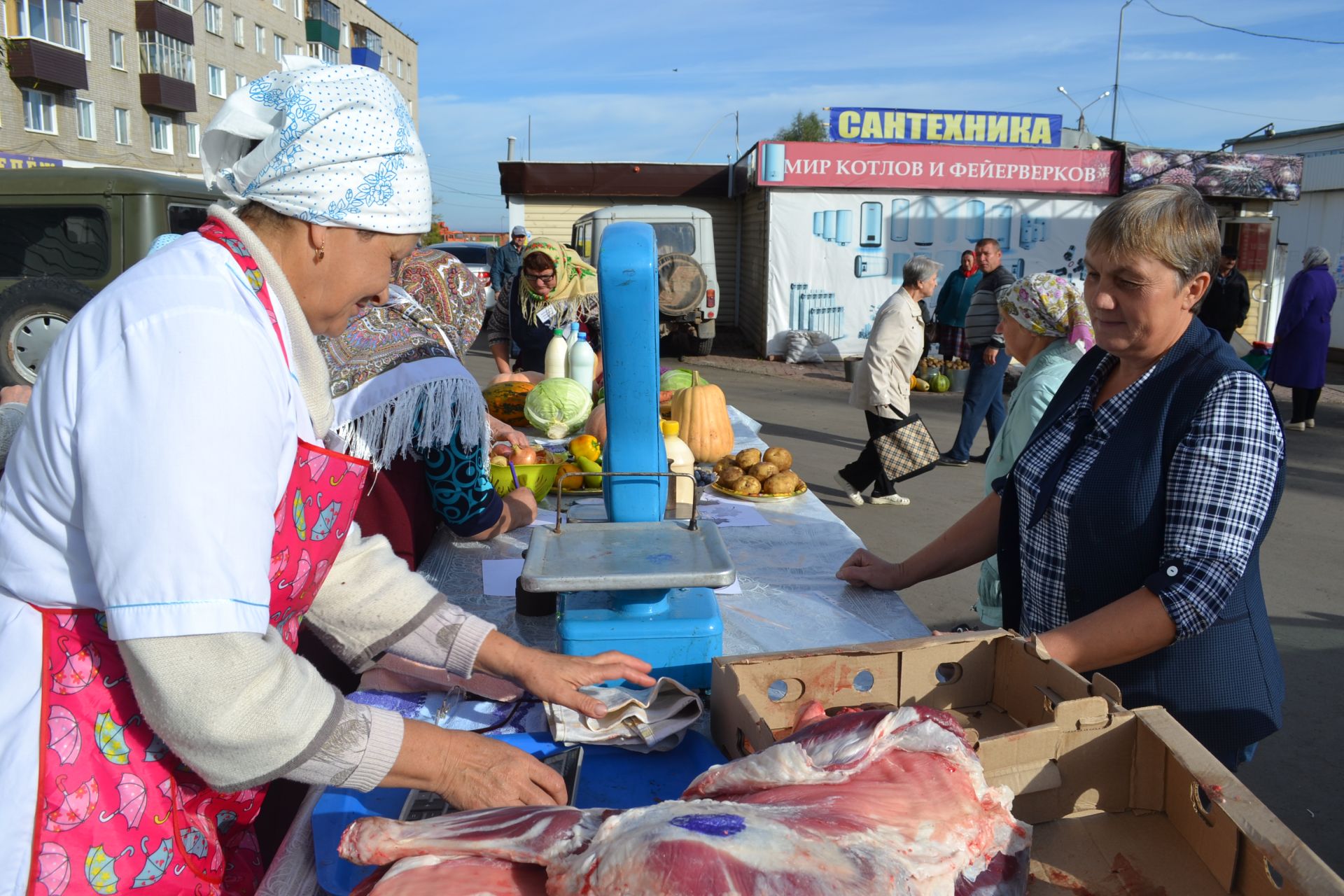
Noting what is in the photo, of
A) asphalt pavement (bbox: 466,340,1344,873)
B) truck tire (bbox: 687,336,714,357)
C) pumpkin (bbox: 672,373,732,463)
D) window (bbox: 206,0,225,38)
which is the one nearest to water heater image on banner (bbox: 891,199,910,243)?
asphalt pavement (bbox: 466,340,1344,873)

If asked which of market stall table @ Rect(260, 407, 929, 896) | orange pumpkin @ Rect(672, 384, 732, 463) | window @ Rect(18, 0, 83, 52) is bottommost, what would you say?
market stall table @ Rect(260, 407, 929, 896)

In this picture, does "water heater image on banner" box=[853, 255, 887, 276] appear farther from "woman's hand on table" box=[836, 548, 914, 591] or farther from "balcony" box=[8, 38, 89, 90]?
"balcony" box=[8, 38, 89, 90]

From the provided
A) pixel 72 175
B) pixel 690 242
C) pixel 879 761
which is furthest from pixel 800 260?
pixel 879 761

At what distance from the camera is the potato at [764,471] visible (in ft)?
11.6

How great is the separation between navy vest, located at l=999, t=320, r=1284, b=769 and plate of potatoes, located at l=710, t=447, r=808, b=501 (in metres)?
1.70

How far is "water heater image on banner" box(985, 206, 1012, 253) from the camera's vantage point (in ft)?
46.9

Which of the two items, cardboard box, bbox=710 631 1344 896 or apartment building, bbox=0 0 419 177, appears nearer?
cardboard box, bbox=710 631 1344 896

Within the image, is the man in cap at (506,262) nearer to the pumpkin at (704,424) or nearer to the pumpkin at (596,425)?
the pumpkin at (596,425)

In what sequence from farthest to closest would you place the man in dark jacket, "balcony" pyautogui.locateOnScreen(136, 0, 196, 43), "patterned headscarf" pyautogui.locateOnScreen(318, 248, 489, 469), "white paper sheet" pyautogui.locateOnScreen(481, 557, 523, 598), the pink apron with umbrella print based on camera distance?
"balcony" pyautogui.locateOnScreen(136, 0, 196, 43), the man in dark jacket, "white paper sheet" pyautogui.locateOnScreen(481, 557, 523, 598), "patterned headscarf" pyautogui.locateOnScreen(318, 248, 489, 469), the pink apron with umbrella print

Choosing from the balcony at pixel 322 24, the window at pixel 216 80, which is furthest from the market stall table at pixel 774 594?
the balcony at pixel 322 24

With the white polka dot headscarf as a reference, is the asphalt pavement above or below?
below

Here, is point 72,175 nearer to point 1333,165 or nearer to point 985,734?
point 985,734

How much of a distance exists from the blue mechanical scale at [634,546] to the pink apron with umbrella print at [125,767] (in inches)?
17.7

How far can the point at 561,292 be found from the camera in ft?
19.4
